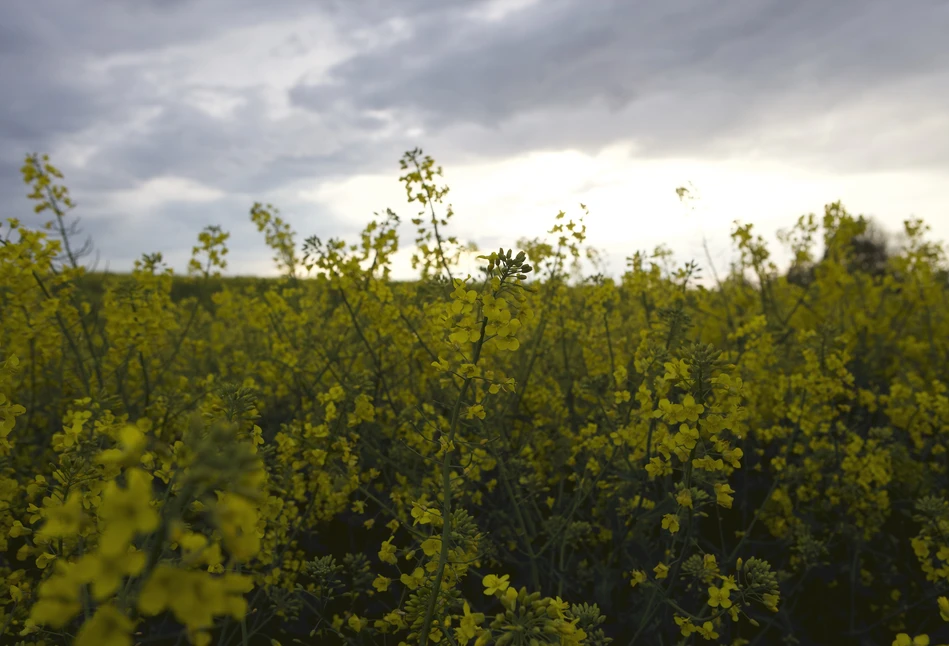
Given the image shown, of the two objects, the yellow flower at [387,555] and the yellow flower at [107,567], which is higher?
the yellow flower at [107,567]

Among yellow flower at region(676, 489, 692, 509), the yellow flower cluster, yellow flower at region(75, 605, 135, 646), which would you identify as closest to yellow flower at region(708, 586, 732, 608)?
the yellow flower cluster

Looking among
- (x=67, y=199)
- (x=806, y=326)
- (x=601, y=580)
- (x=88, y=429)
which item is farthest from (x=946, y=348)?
(x=67, y=199)

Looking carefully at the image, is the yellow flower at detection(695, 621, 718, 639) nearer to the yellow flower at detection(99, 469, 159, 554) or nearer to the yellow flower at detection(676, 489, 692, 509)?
the yellow flower at detection(676, 489, 692, 509)

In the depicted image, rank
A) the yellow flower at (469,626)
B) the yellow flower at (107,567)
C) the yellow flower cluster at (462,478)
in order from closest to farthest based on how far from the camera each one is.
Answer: the yellow flower at (107,567)
the yellow flower at (469,626)
the yellow flower cluster at (462,478)

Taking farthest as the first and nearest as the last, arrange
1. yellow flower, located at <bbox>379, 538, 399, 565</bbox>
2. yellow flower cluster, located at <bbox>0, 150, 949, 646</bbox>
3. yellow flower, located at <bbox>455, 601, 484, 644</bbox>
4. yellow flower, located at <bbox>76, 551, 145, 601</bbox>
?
yellow flower, located at <bbox>379, 538, 399, 565</bbox> < yellow flower cluster, located at <bbox>0, 150, 949, 646</bbox> < yellow flower, located at <bbox>455, 601, 484, 644</bbox> < yellow flower, located at <bbox>76, 551, 145, 601</bbox>

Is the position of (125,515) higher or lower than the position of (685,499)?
higher

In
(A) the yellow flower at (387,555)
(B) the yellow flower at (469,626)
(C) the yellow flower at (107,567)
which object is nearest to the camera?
(C) the yellow flower at (107,567)

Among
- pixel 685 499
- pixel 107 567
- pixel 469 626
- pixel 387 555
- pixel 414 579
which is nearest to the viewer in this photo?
pixel 107 567

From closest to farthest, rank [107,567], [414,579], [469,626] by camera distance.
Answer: [107,567] < [469,626] < [414,579]

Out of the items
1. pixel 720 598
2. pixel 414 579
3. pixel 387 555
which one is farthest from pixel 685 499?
pixel 387 555

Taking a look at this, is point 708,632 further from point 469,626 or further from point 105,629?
point 105,629

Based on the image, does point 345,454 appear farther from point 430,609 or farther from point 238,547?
point 238,547

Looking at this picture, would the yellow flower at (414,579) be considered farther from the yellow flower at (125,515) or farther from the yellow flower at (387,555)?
the yellow flower at (125,515)

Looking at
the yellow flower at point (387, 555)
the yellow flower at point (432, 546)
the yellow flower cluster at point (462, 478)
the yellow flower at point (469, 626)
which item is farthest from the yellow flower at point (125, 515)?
the yellow flower at point (387, 555)
